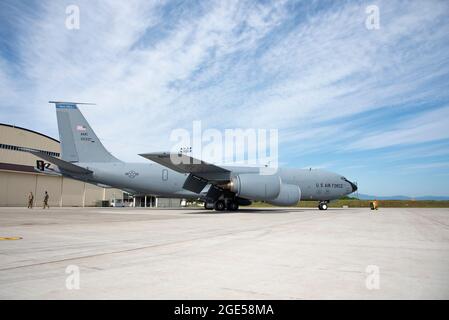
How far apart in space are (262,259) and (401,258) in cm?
238

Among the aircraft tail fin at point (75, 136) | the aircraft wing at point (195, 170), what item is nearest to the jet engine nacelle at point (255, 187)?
the aircraft wing at point (195, 170)

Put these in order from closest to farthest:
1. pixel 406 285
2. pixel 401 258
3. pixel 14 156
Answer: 1. pixel 406 285
2. pixel 401 258
3. pixel 14 156

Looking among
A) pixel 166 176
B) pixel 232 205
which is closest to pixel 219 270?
pixel 232 205

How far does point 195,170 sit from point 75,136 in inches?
406

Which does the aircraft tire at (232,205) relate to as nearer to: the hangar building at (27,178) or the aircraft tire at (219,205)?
the aircraft tire at (219,205)

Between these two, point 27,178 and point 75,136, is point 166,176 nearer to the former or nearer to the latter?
point 75,136

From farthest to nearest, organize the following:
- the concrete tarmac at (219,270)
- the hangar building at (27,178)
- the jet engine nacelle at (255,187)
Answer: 1. the hangar building at (27,178)
2. the jet engine nacelle at (255,187)
3. the concrete tarmac at (219,270)

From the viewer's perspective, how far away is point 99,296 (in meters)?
2.92

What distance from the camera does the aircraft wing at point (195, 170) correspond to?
18.5m

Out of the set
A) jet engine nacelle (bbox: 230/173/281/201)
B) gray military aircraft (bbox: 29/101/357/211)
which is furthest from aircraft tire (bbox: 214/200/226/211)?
jet engine nacelle (bbox: 230/173/281/201)

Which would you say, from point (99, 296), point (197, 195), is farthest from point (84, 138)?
point (99, 296)

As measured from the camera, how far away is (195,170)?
21516mm

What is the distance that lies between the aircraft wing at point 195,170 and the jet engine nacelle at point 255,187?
1404 mm
